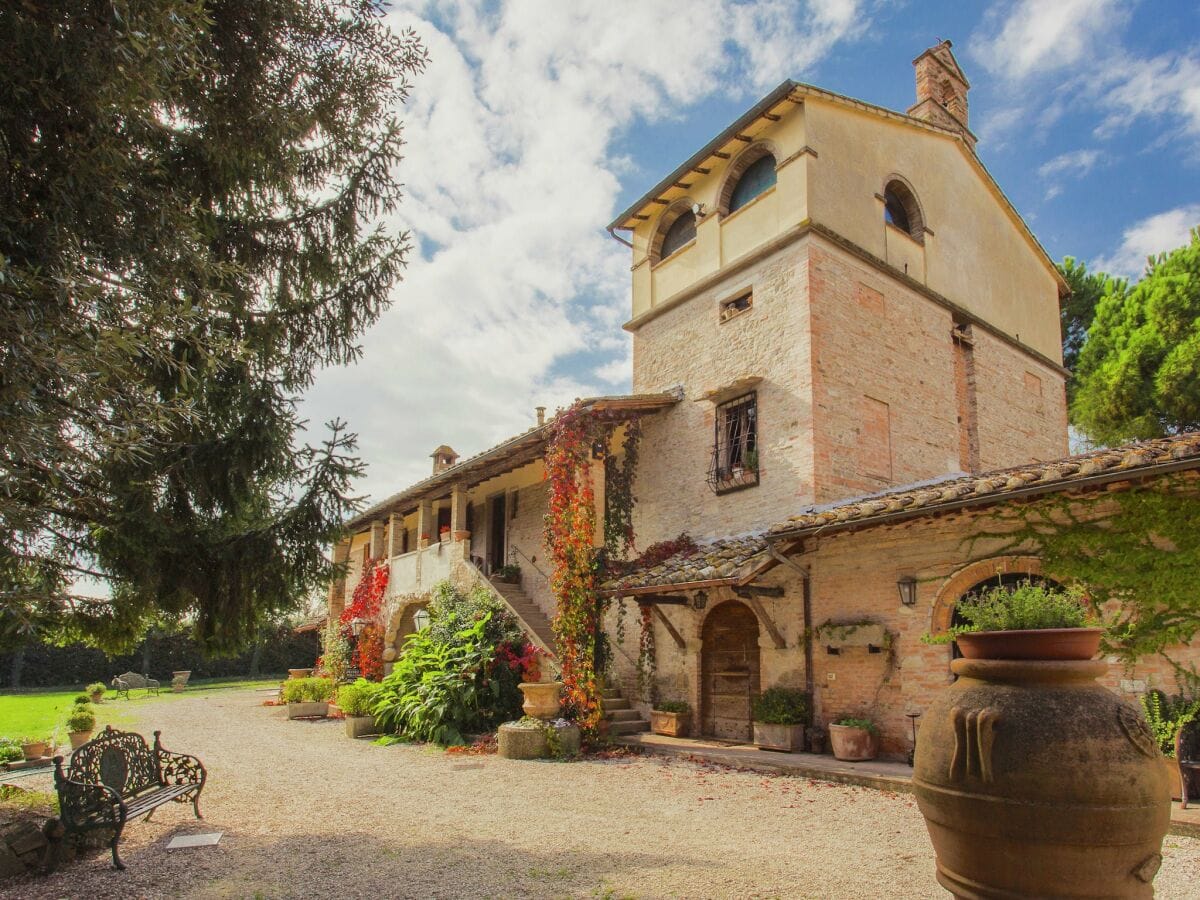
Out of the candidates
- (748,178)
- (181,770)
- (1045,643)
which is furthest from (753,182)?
(181,770)

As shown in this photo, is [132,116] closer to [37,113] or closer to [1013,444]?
[37,113]

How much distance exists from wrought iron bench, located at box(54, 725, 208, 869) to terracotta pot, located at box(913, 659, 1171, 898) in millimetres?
5501

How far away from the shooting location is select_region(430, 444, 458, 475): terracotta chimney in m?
25.5

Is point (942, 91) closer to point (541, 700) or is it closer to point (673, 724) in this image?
point (673, 724)

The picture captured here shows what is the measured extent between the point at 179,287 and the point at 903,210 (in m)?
12.8

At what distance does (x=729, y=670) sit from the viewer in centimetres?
1218

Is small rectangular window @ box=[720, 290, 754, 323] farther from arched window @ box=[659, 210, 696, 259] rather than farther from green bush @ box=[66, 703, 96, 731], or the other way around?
green bush @ box=[66, 703, 96, 731]

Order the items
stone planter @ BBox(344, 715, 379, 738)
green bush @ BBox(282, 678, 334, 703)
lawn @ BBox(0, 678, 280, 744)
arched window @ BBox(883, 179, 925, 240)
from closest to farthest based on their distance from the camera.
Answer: stone planter @ BBox(344, 715, 379, 738)
arched window @ BBox(883, 179, 925, 240)
lawn @ BBox(0, 678, 280, 744)
green bush @ BBox(282, 678, 334, 703)

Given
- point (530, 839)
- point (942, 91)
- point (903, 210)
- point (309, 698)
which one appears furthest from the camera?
point (309, 698)

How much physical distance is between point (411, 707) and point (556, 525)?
4.12 m

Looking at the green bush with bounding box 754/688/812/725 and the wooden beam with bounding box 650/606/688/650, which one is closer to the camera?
the green bush with bounding box 754/688/812/725

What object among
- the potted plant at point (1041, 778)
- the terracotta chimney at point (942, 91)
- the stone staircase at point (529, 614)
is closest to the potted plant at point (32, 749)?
the stone staircase at point (529, 614)

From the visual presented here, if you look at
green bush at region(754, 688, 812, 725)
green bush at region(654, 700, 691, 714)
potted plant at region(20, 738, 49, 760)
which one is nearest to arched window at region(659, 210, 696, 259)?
green bush at region(654, 700, 691, 714)

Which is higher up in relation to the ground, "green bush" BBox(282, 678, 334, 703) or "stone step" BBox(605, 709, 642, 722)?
"stone step" BBox(605, 709, 642, 722)
